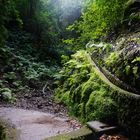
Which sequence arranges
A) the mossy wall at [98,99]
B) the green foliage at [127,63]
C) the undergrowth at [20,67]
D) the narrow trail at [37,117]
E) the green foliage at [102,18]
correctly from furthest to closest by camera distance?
the undergrowth at [20,67] < the green foliage at [102,18] < the narrow trail at [37,117] < the green foliage at [127,63] < the mossy wall at [98,99]

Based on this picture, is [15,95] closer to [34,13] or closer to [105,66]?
[105,66]

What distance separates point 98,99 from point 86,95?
4.13ft

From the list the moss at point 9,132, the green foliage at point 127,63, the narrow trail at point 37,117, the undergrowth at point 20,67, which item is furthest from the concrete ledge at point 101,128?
the undergrowth at point 20,67

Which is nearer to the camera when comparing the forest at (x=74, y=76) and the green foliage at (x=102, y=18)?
the forest at (x=74, y=76)

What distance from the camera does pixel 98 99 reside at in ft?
25.2

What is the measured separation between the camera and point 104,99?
24.5 ft

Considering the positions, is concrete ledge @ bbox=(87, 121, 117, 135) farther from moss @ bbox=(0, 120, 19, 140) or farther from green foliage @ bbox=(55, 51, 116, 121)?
moss @ bbox=(0, 120, 19, 140)

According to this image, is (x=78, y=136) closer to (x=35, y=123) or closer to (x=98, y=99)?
(x=98, y=99)

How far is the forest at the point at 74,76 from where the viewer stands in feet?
22.8

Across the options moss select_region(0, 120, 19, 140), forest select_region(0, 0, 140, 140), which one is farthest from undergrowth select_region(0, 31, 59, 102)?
moss select_region(0, 120, 19, 140)

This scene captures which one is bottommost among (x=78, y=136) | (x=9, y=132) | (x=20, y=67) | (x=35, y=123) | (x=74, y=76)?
(x=78, y=136)

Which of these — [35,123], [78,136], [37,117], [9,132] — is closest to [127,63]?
[78,136]

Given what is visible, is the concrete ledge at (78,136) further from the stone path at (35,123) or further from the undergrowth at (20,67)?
the undergrowth at (20,67)

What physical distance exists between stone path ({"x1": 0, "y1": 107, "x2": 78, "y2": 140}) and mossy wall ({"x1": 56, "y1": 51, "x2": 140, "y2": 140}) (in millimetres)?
727
